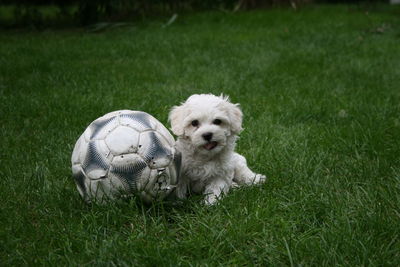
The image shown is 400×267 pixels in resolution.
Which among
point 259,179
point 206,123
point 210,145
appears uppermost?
point 206,123

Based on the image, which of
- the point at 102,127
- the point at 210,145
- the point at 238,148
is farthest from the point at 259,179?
the point at 102,127

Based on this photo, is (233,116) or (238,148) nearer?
(233,116)

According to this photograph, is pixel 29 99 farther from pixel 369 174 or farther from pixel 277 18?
pixel 277 18

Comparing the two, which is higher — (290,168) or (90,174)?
(90,174)

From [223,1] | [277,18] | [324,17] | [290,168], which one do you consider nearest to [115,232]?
[290,168]

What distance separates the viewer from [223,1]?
14.2m

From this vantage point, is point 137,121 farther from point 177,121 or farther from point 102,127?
point 177,121

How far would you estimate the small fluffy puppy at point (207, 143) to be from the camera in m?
3.05

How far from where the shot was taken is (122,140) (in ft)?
9.19

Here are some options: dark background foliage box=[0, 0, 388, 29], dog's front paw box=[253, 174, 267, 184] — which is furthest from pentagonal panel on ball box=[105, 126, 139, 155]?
dark background foliage box=[0, 0, 388, 29]

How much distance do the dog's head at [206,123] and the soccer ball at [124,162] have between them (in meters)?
0.21

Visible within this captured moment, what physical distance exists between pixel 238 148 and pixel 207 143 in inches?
42.2

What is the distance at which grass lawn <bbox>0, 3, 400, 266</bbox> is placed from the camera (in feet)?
7.89

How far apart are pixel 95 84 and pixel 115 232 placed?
3.65m
